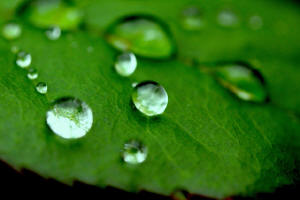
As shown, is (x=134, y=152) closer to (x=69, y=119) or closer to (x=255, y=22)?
(x=69, y=119)

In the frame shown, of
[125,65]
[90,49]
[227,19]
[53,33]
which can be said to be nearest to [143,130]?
[125,65]

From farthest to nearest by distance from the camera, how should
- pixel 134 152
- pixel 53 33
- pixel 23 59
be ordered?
1. pixel 53 33
2. pixel 23 59
3. pixel 134 152

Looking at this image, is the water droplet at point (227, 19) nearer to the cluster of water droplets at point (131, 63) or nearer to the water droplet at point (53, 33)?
the cluster of water droplets at point (131, 63)

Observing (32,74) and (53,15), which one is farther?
(53,15)

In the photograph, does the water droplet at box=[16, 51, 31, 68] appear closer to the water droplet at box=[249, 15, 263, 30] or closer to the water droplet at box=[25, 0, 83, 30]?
the water droplet at box=[25, 0, 83, 30]

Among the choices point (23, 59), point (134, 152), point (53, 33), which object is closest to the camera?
point (134, 152)

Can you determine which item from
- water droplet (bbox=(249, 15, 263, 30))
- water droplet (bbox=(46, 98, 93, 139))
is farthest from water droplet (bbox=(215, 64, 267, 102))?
water droplet (bbox=(46, 98, 93, 139))

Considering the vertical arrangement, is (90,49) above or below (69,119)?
above

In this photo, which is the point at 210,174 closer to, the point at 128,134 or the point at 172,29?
the point at 128,134
